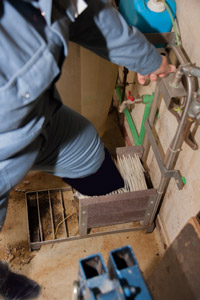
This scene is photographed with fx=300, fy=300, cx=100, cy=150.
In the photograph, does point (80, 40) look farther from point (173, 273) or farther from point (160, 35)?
point (173, 273)

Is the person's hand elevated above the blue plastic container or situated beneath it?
situated beneath

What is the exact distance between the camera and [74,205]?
1.60 m

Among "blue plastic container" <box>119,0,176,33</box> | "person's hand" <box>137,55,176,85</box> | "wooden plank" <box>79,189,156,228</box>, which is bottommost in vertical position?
"wooden plank" <box>79,189,156,228</box>

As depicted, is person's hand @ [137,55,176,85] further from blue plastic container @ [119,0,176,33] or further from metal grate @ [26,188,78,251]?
metal grate @ [26,188,78,251]

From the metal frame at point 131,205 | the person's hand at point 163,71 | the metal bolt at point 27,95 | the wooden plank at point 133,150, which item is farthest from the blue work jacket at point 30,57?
the wooden plank at point 133,150

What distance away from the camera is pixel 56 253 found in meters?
1.44

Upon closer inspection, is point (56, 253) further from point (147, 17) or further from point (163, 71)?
point (147, 17)

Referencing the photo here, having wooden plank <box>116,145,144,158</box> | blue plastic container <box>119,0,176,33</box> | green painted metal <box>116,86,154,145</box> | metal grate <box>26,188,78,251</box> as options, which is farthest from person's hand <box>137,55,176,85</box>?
metal grate <box>26,188,78,251</box>

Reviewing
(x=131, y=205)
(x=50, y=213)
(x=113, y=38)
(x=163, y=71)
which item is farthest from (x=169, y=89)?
(x=50, y=213)

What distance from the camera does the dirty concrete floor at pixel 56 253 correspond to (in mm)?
1358

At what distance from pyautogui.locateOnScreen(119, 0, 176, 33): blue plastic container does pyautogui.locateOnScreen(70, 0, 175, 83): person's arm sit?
23cm

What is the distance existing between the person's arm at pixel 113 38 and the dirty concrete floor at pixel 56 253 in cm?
90

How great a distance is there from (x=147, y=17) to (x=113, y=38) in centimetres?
31

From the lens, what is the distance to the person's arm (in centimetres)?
73
